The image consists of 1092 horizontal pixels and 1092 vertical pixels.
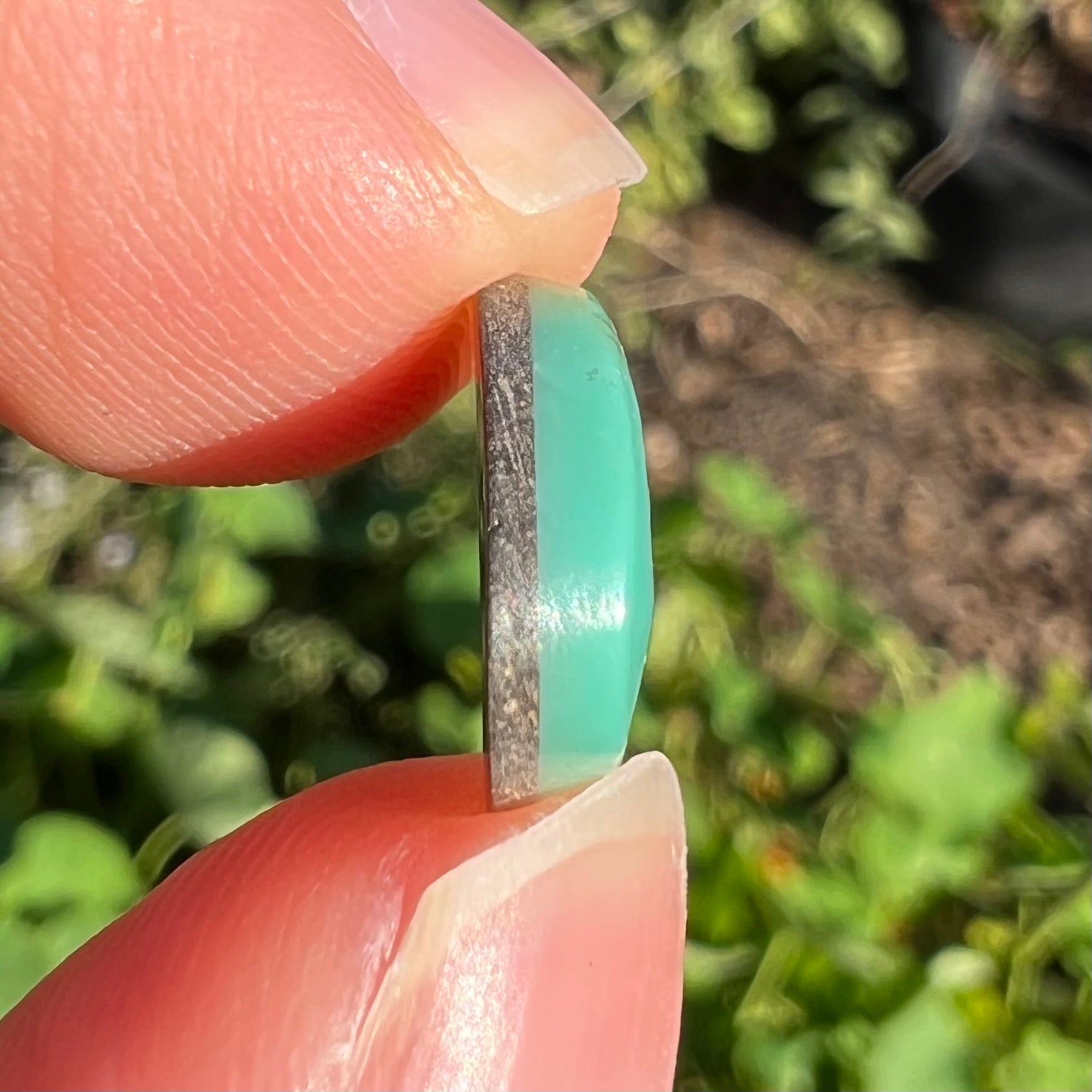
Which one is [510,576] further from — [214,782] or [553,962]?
[214,782]

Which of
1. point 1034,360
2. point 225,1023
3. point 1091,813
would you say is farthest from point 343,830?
point 1034,360

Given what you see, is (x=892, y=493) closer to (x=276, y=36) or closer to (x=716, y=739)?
(x=716, y=739)

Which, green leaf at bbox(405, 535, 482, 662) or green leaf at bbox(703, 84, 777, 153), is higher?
green leaf at bbox(405, 535, 482, 662)

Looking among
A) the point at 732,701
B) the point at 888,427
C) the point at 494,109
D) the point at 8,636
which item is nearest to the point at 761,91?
the point at 888,427

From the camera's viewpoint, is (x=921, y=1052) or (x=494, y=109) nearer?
(x=494, y=109)

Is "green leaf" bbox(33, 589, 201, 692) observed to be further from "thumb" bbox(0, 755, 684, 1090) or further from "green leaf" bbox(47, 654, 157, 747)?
"thumb" bbox(0, 755, 684, 1090)

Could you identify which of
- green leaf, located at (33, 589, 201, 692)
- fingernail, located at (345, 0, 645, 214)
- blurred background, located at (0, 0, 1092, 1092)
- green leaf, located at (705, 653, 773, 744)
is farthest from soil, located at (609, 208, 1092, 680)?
fingernail, located at (345, 0, 645, 214)

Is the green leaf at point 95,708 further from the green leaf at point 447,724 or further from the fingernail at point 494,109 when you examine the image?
the fingernail at point 494,109

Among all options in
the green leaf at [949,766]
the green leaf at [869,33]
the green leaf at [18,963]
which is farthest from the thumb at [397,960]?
the green leaf at [869,33]
